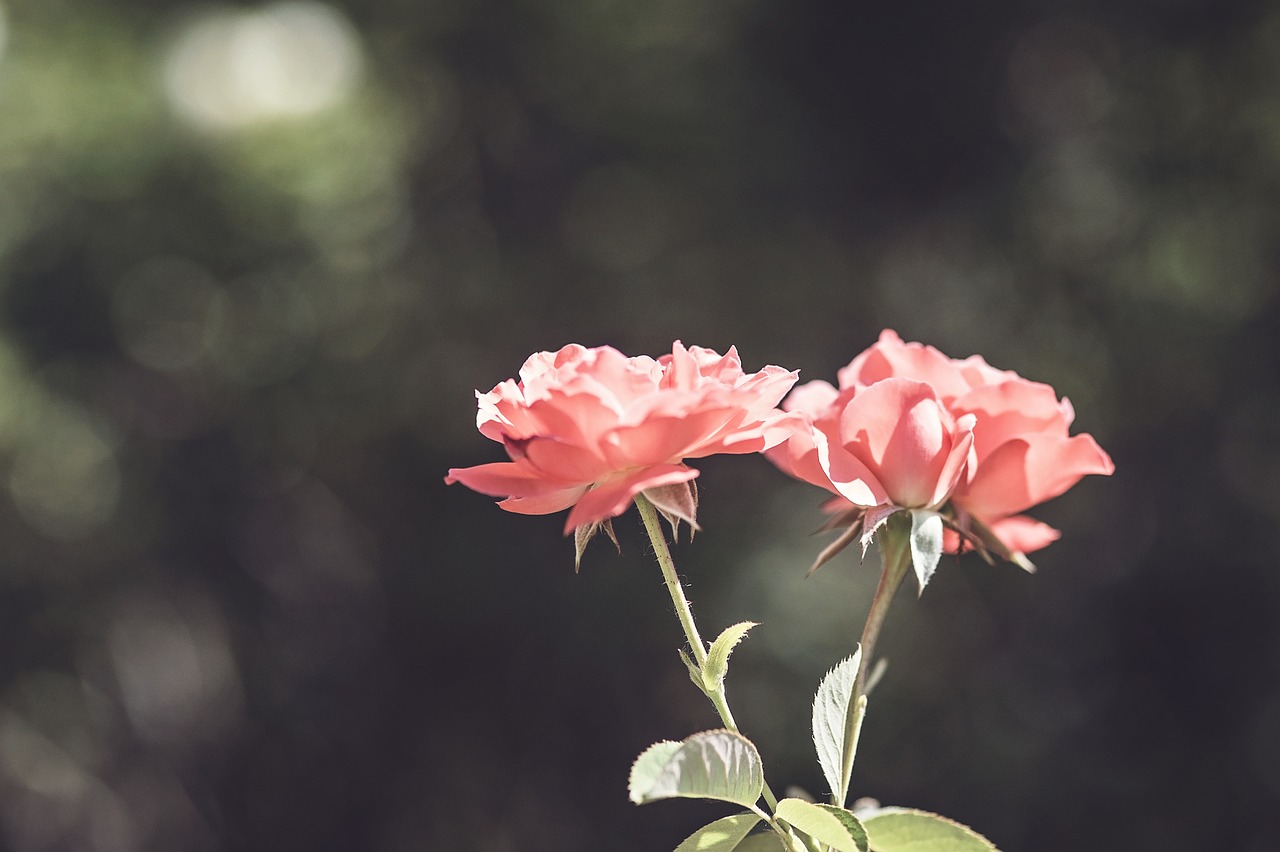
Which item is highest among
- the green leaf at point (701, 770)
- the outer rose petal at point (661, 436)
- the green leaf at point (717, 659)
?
the outer rose petal at point (661, 436)

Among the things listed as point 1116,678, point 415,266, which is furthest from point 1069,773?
point 415,266

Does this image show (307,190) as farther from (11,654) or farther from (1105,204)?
(1105,204)

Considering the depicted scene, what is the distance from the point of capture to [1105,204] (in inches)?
99.6

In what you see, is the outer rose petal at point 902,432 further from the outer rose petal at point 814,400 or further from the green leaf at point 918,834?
the green leaf at point 918,834

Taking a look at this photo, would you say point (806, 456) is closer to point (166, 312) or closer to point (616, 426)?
point (616, 426)

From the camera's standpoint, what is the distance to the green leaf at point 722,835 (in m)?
0.41

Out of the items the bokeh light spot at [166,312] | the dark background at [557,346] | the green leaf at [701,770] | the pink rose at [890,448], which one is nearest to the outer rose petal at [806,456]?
the pink rose at [890,448]

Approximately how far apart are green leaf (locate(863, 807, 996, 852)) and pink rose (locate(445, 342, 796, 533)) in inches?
5.1

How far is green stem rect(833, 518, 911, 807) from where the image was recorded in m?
0.45

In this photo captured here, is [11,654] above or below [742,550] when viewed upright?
below

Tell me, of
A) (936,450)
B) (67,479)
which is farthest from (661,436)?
(67,479)

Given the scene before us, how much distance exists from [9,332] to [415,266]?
890 millimetres

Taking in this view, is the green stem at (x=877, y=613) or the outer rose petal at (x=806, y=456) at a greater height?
the outer rose petal at (x=806, y=456)

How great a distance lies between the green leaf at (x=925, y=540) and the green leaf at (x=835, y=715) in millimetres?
42
